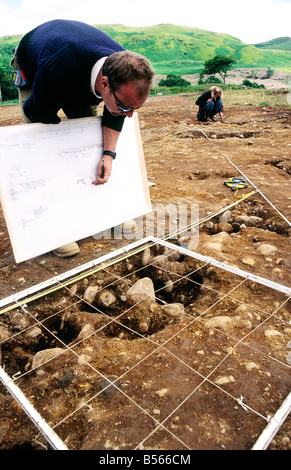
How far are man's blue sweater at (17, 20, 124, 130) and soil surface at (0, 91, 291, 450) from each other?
1247 mm

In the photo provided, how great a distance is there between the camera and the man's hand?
2.74 metres

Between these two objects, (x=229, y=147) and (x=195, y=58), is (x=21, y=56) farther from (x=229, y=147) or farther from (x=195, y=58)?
(x=195, y=58)

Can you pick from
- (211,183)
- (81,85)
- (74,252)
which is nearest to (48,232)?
(74,252)

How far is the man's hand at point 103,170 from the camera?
274 centimetres

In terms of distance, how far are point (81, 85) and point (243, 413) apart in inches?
85.1

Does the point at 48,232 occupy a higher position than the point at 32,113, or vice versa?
the point at 32,113

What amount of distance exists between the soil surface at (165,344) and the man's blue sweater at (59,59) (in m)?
1.25

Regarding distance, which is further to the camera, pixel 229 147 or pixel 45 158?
pixel 229 147

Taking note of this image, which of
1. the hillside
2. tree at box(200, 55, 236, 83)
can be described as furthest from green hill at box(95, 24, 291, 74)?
tree at box(200, 55, 236, 83)

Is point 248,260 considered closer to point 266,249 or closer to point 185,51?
point 266,249

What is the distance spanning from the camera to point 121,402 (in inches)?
56.9

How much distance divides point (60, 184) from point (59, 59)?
2.98 feet

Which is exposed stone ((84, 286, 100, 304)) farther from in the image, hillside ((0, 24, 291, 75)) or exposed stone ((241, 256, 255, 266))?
hillside ((0, 24, 291, 75))
